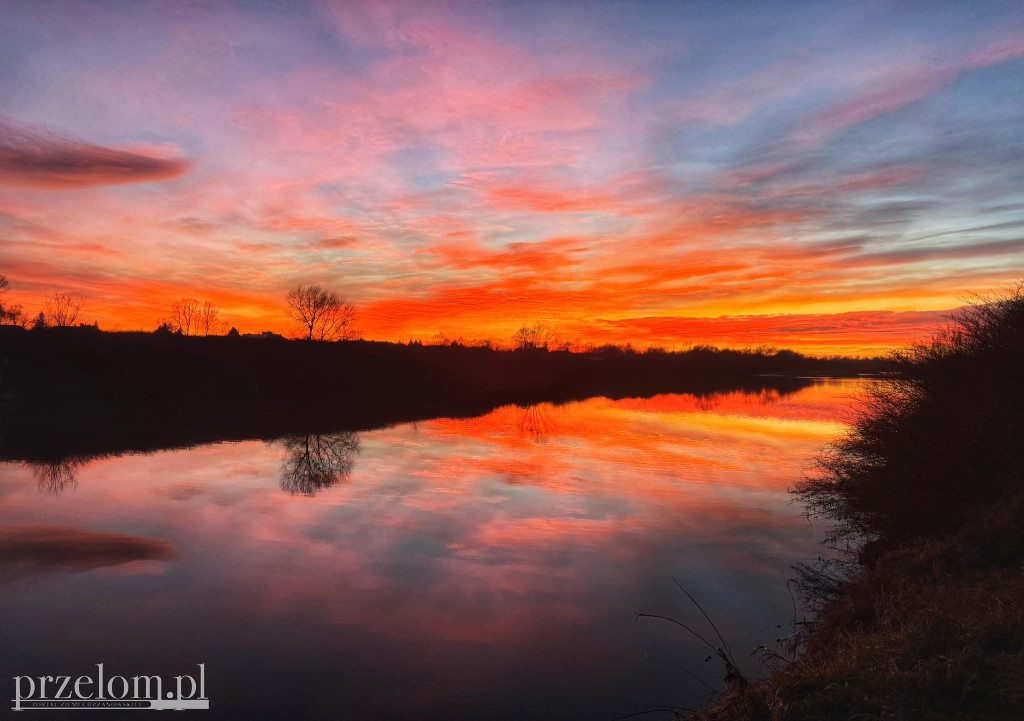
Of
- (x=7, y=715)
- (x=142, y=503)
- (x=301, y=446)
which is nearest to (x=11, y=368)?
(x=301, y=446)

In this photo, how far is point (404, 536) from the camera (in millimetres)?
17109

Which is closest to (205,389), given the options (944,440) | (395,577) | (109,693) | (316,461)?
(316,461)

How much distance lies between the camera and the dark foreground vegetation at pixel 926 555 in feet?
22.0

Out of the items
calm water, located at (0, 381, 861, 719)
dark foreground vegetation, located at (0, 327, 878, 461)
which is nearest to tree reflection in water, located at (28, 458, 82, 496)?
calm water, located at (0, 381, 861, 719)

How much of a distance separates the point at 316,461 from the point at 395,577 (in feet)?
52.7

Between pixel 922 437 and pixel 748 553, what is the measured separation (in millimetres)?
6031

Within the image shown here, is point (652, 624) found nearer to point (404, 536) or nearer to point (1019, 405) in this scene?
point (404, 536)

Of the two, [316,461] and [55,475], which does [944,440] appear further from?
[55,475]

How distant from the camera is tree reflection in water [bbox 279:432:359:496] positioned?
77.9 ft

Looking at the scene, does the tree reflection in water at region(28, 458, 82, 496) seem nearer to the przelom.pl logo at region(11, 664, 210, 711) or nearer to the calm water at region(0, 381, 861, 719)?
the calm water at region(0, 381, 861, 719)

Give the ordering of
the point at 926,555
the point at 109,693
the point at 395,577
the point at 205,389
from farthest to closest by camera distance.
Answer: the point at 205,389, the point at 395,577, the point at 926,555, the point at 109,693

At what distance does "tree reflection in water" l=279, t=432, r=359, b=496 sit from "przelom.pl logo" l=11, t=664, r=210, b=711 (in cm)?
1271

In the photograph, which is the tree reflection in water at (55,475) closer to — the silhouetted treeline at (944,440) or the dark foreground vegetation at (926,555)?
the dark foreground vegetation at (926,555)

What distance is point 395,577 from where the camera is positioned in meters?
14.0
